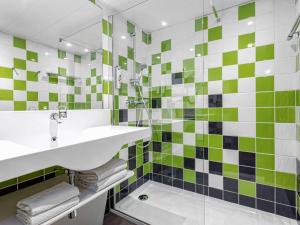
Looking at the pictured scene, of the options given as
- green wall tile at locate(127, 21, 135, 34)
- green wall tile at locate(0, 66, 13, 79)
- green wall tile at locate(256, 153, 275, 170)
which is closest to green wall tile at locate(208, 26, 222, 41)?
green wall tile at locate(127, 21, 135, 34)

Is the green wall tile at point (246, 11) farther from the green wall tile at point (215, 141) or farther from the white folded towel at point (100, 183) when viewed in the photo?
the white folded towel at point (100, 183)

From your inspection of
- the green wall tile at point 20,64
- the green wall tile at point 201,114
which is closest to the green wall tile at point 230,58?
the green wall tile at point 201,114

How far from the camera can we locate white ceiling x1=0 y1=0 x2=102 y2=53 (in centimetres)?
102

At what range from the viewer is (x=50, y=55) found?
1.20 meters

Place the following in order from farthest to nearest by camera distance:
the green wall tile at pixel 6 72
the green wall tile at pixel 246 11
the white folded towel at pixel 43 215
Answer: the green wall tile at pixel 246 11, the green wall tile at pixel 6 72, the white folded towel at pixel 43 215

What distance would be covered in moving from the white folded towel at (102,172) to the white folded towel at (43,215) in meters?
0.20

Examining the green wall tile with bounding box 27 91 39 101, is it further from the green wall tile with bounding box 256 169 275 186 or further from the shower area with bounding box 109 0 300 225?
the green wall tile with bounding box 256 169 275 186

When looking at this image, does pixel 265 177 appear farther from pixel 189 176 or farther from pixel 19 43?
pixel 19 43

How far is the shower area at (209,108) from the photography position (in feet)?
5.00

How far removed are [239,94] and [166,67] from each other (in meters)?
0.81

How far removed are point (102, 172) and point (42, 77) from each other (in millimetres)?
752

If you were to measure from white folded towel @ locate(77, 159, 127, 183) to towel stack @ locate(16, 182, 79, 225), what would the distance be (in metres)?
0.16

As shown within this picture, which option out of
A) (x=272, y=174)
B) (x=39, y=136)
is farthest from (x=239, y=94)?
(x=39, y=136)

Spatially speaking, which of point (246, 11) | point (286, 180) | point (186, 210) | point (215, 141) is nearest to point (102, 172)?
point (186, 210)
